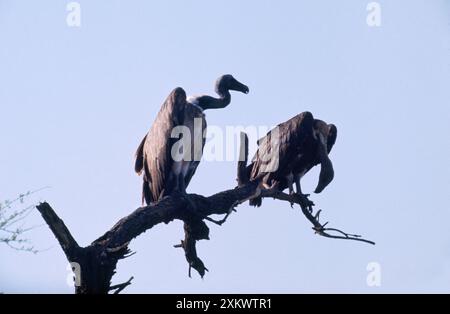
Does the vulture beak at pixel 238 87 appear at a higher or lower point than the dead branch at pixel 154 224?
higher

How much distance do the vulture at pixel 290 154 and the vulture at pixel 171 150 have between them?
1.16 m

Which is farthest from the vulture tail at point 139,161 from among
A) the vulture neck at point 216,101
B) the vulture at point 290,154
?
the vulture at point 290,154

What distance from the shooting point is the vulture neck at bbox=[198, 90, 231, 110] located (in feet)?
42.0

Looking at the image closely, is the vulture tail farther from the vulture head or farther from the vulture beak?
the vulture beak

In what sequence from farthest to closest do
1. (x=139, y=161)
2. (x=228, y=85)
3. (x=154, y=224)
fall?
(x=228, y=85) → (x=139, y=161) → (x=154, y=224)

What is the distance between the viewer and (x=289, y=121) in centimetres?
1330

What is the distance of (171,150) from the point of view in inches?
449

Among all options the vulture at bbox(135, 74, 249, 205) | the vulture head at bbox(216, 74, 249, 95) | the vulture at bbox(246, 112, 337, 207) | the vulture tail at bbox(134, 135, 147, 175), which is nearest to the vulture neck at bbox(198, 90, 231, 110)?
the vulture head at bbox(216, 74, 249, 95)

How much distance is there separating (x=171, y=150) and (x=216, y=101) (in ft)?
6.07

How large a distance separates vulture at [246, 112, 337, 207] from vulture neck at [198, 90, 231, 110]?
33.8 inches

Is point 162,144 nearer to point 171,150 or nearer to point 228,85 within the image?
point 171,150

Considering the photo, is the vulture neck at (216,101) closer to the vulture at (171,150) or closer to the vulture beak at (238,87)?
the vulture beak at (238,87)

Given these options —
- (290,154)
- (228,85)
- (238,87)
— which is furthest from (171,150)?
(238,87)

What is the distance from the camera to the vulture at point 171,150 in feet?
37.1
